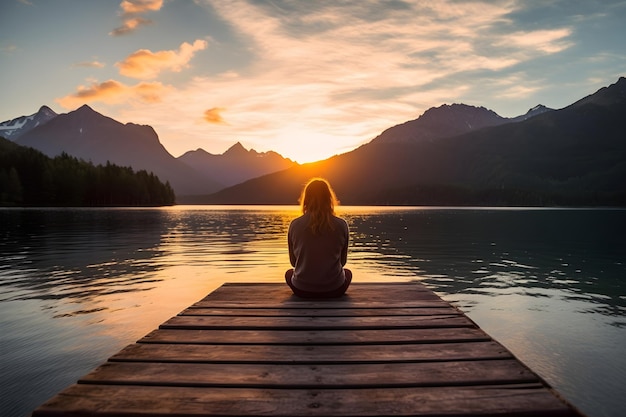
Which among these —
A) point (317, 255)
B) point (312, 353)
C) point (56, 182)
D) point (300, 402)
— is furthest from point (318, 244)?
point (56, 182)

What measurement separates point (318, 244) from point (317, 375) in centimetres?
402

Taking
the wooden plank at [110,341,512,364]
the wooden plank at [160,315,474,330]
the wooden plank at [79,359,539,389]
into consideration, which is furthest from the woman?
the wooden plank at [79,359,539,389]

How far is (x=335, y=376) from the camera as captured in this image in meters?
5.37

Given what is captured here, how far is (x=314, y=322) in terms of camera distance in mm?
7910

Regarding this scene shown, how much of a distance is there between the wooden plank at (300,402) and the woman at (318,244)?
4445 mm

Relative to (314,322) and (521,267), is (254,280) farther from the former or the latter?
(521,267)

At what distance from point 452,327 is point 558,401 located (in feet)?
10.1

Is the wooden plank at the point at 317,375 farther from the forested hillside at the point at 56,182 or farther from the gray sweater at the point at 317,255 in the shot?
the forested hillside at the point at 56,182

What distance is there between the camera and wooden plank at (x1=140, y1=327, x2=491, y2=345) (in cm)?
681

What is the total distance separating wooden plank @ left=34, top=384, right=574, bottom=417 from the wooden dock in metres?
0.01

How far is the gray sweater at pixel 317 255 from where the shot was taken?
9.22 metres

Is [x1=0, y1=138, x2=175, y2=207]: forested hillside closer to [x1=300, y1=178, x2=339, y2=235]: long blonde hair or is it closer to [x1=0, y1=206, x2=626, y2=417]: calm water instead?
[x1=0, y1=206, x2=626, y2=417]: calm water

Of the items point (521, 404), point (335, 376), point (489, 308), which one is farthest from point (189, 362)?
point (489, 308)

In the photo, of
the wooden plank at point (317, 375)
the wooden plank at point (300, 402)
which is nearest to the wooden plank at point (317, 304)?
the wooden plank at point (317, 375)
